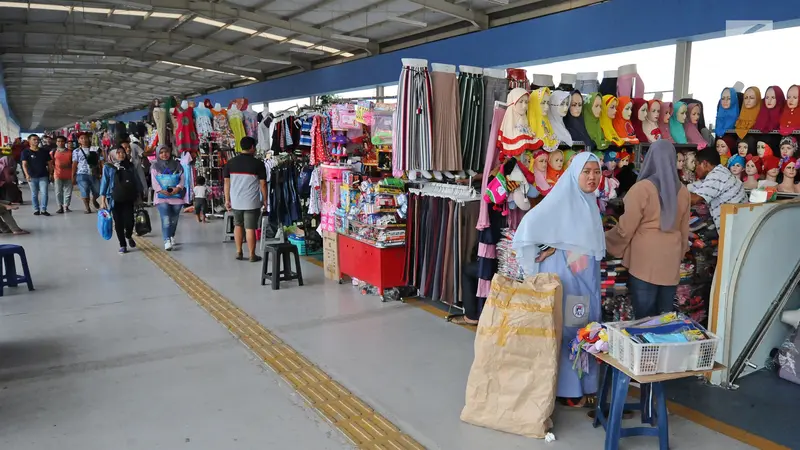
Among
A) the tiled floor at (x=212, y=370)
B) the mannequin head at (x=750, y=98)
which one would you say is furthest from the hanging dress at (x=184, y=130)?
the mannequin head at (x=750, y=98)

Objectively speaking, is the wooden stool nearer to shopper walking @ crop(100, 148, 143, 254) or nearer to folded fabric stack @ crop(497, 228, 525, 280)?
folded fabric stack @ crop(497, 228, 525, 280)

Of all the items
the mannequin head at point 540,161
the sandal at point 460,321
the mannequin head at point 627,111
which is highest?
the mannequin head at point 627,111

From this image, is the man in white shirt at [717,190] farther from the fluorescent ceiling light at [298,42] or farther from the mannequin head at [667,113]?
the fluorescent ceiling light at [298,42]

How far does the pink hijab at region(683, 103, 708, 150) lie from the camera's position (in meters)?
5.26

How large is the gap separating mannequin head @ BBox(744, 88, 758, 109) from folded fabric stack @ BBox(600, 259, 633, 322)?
9.60 feet

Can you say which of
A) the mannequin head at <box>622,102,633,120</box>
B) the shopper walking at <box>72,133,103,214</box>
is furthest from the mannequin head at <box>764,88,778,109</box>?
the shopper walking at <box>72,133,103,214</box>

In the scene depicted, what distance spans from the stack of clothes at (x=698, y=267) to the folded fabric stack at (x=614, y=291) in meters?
0.50

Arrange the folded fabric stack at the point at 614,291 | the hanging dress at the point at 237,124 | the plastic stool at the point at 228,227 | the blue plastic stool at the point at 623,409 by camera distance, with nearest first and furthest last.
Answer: the blue plastic stool at the point at 623,409
the folded fabric stack at the point at 614,291
the plastic stool at the point at 228,227
the hanging dress at the point at 237,124

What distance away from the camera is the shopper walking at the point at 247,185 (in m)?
6.89

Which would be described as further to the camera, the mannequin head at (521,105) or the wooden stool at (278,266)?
the wooden stool at (278,266)

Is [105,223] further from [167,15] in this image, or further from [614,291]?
[167,15]

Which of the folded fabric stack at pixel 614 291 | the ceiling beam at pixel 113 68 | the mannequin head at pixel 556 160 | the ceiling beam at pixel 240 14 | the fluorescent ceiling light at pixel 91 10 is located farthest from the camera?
the ceiling beam at pixel 113 68

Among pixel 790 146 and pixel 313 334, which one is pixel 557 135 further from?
pixel 790 146

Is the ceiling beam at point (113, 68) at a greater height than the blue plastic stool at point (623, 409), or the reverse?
the ceiling beam at point (113, 68)
